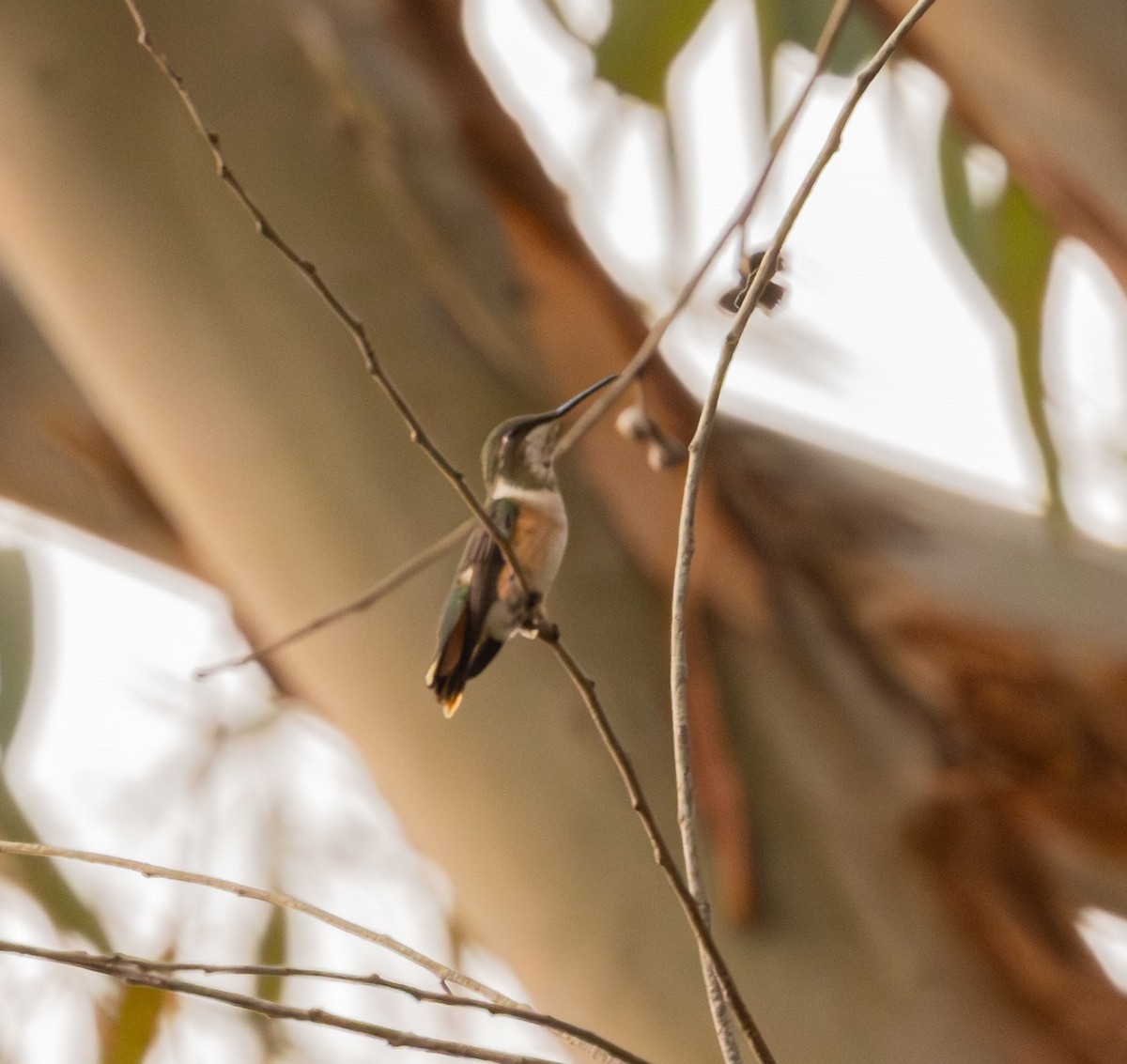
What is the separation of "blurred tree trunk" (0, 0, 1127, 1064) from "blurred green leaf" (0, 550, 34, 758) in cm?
32

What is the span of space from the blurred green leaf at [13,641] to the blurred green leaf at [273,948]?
0.48 m

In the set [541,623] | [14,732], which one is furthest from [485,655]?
[14,732]

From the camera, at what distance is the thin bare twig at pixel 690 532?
0.62 m

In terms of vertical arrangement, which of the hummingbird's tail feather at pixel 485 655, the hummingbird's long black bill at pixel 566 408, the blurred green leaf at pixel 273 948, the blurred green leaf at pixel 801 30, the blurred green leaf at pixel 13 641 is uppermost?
the blurred green leaf at pixel 801 30

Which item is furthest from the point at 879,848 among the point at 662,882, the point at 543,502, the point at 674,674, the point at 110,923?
the point at 110,923

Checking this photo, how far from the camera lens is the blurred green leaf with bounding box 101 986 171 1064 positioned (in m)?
1.49

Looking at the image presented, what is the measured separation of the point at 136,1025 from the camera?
1.50 m

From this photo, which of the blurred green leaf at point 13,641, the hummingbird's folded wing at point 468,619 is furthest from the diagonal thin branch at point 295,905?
the blurred green leaf at point 13,641

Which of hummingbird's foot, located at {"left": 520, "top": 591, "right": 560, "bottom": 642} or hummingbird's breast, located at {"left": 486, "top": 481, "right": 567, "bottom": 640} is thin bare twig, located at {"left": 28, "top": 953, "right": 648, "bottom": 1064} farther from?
hummingbird's breast, located at {"left": 486, "top": 481, "right": 567, "bottom": 640}

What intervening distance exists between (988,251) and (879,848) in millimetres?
911

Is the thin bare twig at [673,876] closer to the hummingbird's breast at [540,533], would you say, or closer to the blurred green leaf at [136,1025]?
the hummingbird's breast at [540,533]

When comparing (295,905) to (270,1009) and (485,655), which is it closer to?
(270,1009)

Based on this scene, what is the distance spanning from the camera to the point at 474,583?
3.36 feet

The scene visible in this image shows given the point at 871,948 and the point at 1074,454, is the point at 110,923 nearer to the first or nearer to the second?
the point at 871,948
